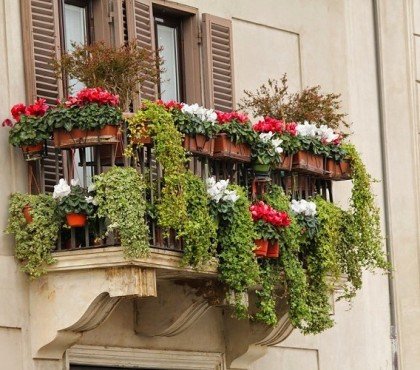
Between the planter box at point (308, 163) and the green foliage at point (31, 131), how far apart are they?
274 cm

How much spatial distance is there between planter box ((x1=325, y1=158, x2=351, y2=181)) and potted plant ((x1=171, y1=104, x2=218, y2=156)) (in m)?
1.81

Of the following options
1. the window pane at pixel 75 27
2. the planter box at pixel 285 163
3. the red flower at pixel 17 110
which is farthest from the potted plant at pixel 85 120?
the planter box at pixel 285 163

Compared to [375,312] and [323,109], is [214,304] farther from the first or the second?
[375,312]

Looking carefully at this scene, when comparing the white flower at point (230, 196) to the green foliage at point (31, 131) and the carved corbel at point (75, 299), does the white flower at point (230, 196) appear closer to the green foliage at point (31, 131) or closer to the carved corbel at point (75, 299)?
the carved corbel at point (75, 299)

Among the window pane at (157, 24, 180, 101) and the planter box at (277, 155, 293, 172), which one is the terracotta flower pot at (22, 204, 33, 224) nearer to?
the planter box at (277, 155, 293, 172)

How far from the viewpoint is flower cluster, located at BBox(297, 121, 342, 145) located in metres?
18.4

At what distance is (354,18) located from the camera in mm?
21547

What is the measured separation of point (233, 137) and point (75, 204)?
1.82 meters

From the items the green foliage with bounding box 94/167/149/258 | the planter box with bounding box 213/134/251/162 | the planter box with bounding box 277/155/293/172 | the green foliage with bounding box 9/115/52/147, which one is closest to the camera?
the green foliage with bounding box 94/167/149/258

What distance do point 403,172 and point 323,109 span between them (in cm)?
297

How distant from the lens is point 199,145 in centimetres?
1709

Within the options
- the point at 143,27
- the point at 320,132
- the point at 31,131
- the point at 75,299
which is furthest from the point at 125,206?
the point at 320,132

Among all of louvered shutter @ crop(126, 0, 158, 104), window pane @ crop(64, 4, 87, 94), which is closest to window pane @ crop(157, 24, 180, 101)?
louvered shutter @ crop(126, 0, 158, 104)

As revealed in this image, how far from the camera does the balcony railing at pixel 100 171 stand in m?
16.5
